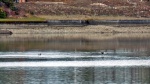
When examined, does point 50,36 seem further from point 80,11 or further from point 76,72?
point 76,72

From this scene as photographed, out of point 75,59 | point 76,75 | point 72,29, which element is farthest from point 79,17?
point 76,75

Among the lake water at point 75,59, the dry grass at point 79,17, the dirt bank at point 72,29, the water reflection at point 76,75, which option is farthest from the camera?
the dry grass at point 79,17

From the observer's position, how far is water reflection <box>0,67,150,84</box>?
3331cm

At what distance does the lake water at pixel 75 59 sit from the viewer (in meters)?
34.7

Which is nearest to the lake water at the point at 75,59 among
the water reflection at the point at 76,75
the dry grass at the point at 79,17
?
the water reflection at the point at 76,75

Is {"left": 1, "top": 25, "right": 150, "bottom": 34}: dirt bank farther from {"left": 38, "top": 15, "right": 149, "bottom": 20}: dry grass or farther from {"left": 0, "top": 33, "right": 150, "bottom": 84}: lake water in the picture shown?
{"left": 38, "top": 15, "right": 149, "bottom": 20}: dry grass

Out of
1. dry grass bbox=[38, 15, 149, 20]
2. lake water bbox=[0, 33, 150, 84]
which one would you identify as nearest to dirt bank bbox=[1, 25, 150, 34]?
lake water bbox=[0, 33, 150, 84]

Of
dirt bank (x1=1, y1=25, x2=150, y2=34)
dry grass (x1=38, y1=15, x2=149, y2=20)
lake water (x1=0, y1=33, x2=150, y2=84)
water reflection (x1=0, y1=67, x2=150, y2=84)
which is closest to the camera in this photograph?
water reflection (x1=0, y1=67, x2=150, y2=84)

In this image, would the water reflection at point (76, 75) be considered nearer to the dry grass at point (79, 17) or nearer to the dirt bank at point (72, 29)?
the dirt bank at point (72, 29)

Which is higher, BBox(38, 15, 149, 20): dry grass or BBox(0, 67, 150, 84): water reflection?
BBox(0, 67, 150, 84): water reflection

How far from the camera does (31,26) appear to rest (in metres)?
74.9

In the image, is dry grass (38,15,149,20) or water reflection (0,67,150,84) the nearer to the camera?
water reflection (0,67,150,84)

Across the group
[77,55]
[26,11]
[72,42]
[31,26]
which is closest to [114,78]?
[77,55]

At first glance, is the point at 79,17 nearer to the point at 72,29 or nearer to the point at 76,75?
the point at 72,29
